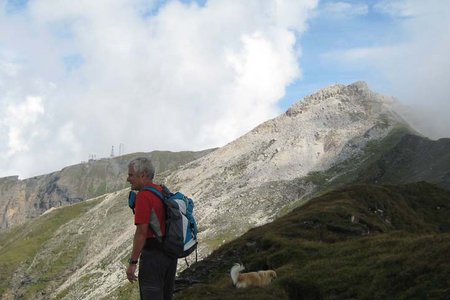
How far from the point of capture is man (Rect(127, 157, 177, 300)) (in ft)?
36.6

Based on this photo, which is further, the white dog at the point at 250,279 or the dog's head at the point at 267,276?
the dog's head at the point at 267,276

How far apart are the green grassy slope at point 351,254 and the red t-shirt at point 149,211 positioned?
9.88 meters

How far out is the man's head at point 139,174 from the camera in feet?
38.7

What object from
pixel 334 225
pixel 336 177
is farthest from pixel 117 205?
pixel 334 225

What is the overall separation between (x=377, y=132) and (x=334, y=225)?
137 m

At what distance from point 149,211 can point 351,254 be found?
59.3 ft

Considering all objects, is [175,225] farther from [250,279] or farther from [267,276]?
[267,276]

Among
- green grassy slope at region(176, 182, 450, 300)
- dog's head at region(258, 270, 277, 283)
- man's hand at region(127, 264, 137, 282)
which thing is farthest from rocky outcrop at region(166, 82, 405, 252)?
man's hand at region(127, 264, 137, 282)

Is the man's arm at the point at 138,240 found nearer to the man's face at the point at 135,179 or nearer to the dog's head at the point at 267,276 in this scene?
the man's face at the point at 135,179

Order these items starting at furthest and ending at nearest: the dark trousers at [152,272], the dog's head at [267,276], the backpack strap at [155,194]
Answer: the dog's head at [267,276] → the dark trousers at [152,272] → the backpack strap at [155,194]

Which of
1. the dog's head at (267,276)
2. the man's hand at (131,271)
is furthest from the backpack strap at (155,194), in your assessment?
the dog's head at (267,276)

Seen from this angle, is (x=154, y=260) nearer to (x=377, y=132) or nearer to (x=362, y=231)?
(x=362, y=231)

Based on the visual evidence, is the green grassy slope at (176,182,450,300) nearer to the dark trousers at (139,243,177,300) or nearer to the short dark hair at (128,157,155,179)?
the dark trousers at (139,243,177,300)

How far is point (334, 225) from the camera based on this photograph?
44281 mm
